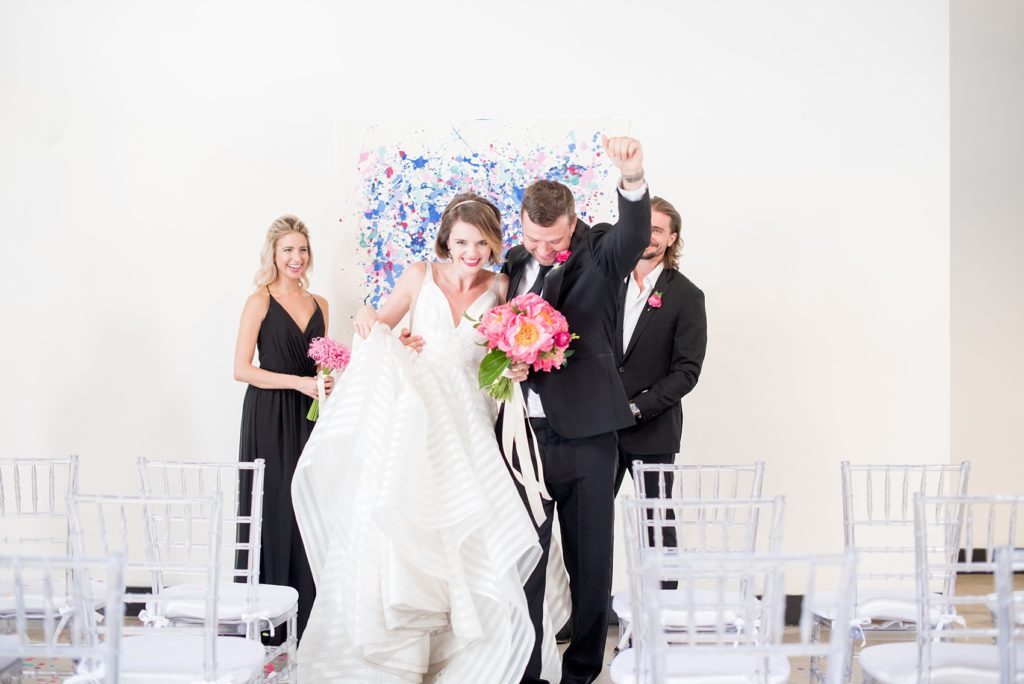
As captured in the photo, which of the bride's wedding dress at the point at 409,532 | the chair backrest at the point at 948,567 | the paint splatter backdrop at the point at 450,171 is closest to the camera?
the chair backrest at the point at 948,567

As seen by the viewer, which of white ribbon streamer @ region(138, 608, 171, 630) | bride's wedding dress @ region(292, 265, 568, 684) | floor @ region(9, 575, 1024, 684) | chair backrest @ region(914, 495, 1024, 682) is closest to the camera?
chair backrest @ region(914, 495, 1024, 682)

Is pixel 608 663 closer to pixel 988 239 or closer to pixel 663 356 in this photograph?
pixel 663 356

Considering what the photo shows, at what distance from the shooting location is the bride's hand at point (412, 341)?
12.6ft

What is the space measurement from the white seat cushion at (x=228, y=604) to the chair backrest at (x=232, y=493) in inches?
2.7

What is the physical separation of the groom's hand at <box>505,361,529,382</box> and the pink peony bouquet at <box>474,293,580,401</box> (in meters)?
0.04

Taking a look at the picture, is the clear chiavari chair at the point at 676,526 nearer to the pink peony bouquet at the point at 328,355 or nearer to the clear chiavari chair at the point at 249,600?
the clear chiavari chair at the point at 249,600

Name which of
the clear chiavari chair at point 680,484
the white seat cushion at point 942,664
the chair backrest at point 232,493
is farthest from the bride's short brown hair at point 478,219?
the white seat cushion at point 942,664

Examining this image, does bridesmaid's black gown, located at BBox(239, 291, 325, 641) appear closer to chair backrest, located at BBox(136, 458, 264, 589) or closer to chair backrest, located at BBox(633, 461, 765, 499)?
chair backrest, located at BBox(136, 458, 264, 589)

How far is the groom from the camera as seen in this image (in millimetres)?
3512

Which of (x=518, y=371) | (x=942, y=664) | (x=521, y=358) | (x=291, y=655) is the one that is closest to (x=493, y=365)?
(x=518, y=371)

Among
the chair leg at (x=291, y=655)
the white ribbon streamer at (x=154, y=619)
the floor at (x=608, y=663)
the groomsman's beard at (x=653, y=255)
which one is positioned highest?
the groomsman's beard at (x=653, y=255)

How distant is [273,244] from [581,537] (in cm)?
207

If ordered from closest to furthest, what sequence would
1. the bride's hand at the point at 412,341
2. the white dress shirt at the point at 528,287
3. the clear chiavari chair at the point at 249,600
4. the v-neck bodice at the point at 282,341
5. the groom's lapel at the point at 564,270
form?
1. the clear chiavari chair at the point at 249,600
2. the groom's lapel at the point at 564,270
3. the white dress shirt at the point at 528,287
4. the bride's hand at the point at 412,341
5. the v-neck bodice at the point at 282,341

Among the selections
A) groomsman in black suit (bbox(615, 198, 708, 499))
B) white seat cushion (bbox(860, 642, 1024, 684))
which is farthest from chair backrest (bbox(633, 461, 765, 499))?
white seat cushion (bbox(860, 642, 1024, 684))
